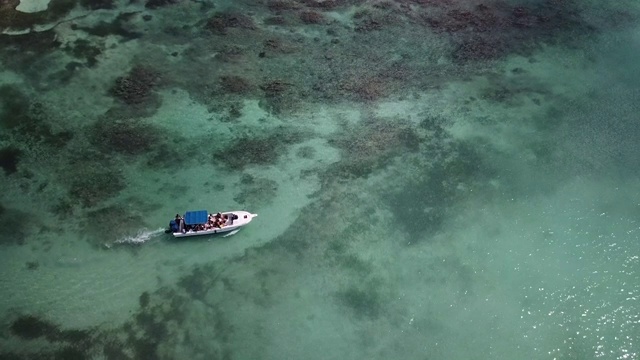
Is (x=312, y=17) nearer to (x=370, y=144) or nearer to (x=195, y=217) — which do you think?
(x=370, y=144)

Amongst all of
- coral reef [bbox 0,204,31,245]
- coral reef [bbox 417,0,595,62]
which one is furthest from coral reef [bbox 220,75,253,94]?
coral reef [bbox 417,0,595,62]

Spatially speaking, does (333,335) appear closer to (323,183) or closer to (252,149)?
(323,183)

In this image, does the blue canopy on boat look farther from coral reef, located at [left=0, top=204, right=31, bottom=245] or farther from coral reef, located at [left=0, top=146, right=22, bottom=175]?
coral reef, located at [left=0, top=146, right=22, bottom=175]

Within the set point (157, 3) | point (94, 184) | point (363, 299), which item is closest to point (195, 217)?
point (94, 184)

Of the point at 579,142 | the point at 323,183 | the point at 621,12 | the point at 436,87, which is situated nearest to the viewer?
the point at 323,183

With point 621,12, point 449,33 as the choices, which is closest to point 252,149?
point 449,33

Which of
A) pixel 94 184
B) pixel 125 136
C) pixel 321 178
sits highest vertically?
pixel 125 136

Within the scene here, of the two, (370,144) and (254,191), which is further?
(370,144)
